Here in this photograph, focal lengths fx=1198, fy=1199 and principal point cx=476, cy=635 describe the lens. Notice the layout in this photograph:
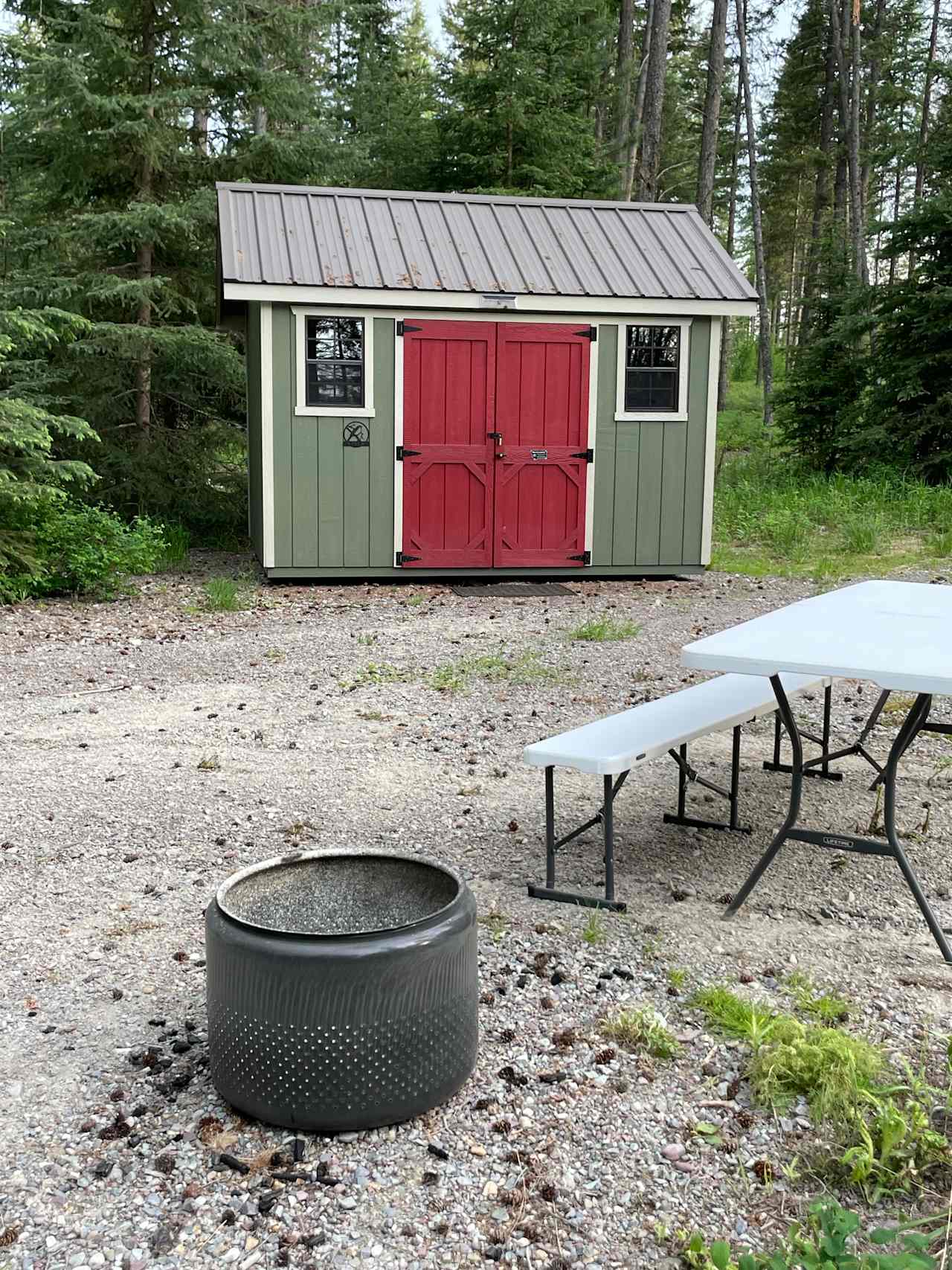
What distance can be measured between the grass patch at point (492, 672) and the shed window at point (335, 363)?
3.35m

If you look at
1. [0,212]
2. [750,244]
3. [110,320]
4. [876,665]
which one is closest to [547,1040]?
[876,665]

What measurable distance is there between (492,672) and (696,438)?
4.27 m

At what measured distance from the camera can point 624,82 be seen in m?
19.0

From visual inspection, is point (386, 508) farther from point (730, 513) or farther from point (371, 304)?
point (730, 513)

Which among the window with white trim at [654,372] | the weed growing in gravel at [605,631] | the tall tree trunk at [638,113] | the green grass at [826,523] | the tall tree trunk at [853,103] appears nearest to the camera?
the weed growing in gravel at [605,631]

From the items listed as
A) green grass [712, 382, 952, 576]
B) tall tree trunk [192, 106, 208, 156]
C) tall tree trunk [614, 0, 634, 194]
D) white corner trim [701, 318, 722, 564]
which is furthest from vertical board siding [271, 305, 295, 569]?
tall tree trunk [614, 0, 634, 194]

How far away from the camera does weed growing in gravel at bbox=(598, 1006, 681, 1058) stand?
2719 mm

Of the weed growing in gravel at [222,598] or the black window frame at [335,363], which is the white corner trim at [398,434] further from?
the weed growing in gravel at [222,598]

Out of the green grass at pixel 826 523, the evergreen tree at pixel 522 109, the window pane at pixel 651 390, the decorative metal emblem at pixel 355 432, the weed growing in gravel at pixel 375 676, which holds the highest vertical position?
the evergreen tree at pixel 522 109

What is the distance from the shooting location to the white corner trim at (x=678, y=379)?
390 inches

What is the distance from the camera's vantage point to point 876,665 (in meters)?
3.06

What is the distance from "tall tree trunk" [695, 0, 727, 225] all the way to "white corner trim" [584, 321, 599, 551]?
1062 centimetres

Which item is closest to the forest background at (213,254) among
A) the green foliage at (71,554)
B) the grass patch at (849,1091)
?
the green foliage at (71,554)

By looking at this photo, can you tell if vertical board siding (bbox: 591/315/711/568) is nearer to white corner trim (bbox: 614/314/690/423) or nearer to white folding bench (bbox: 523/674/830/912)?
white corner trim (bbox: 614/314/690/423)
